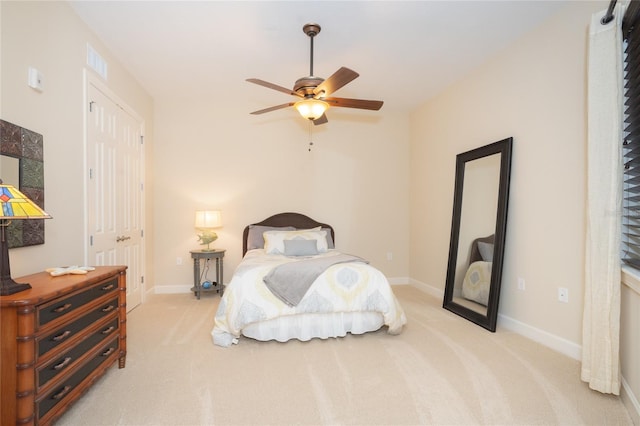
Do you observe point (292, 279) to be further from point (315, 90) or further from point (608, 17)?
point (608, 17)

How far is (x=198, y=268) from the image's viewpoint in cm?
A: 471

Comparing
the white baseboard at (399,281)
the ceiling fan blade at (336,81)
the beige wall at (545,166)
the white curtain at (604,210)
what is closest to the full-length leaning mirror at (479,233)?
the beige wall at (545,166)

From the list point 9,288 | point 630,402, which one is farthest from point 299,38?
point 630,402

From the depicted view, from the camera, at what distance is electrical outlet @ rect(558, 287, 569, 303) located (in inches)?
111

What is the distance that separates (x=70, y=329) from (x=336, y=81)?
2.47 meters

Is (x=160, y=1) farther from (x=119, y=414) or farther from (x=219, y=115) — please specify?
(x=119, y=414)

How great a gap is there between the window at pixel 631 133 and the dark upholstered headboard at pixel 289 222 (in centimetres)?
357

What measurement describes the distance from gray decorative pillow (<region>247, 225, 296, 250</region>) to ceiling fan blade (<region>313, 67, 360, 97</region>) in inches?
95.3

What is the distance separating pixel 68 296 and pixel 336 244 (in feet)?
12.9

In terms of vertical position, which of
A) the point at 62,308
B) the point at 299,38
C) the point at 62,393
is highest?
the point at 299,38

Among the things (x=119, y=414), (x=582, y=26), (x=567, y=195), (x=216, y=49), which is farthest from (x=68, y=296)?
(x=582, y=26)

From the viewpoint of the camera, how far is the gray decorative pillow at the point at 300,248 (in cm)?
423

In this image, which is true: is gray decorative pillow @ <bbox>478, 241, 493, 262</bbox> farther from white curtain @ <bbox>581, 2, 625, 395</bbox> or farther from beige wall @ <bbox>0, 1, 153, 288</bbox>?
beige wall @ <bbox>0, 1, 153, 288</bbox>

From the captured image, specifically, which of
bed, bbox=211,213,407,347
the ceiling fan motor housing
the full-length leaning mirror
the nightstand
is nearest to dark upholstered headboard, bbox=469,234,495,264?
the full-length leaning mirror
